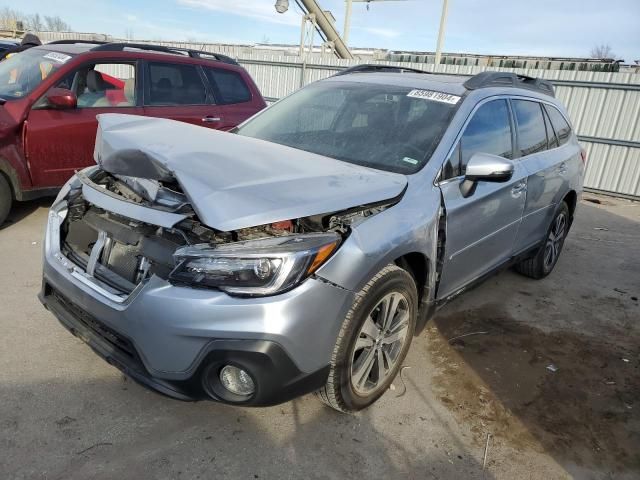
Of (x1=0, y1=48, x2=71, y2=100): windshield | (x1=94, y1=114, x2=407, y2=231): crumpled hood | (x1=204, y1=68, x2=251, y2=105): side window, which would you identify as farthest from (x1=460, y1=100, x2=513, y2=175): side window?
(x1=0, y1=48, x2=71, y2=100): windshield

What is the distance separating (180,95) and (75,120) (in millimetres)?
1311

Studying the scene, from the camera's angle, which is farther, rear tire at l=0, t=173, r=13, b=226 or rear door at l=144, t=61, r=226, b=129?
rear door at l=144, t=61, r=226, b=129

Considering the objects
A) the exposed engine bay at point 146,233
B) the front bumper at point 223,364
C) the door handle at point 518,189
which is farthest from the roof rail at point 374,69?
the front bumper at point 223,364

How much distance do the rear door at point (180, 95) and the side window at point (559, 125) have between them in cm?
369

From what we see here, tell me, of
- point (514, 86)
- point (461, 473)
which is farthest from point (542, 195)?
point (461, 473)

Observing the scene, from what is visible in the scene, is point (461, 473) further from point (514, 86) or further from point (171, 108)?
point (171, 108)

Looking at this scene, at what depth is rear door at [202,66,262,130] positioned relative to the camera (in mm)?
6254

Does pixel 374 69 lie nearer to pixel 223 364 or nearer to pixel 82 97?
pixel 223 364

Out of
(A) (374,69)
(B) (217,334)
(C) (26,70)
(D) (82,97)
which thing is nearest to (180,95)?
(D) (82,97)

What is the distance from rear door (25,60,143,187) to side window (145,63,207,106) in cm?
20

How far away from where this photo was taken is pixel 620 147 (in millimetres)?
10422

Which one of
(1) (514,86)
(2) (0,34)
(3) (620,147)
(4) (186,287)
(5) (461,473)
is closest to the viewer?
(4) (186,287)

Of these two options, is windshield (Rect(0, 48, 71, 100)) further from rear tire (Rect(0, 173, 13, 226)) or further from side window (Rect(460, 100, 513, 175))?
side window (Rect(460, 100, 513, 175))

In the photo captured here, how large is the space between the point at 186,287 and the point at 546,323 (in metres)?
3.13
